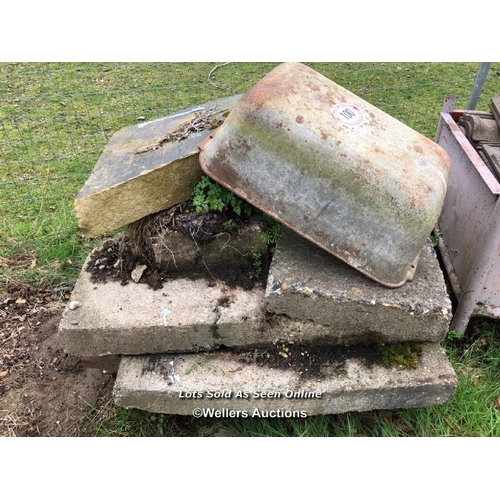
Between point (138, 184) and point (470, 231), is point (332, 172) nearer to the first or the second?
point (138, 184)

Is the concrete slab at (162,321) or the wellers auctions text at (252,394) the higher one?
the concrete slab at (162,321)

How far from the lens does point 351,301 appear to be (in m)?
2.32

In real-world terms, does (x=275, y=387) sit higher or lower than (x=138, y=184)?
lower

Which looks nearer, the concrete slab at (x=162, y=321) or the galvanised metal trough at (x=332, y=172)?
the galvanised metal trough at (x=332, y=172)

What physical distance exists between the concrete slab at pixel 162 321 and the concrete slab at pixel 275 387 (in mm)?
128

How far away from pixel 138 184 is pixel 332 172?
1056 mm

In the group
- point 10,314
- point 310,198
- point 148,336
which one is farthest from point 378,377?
point 10,314

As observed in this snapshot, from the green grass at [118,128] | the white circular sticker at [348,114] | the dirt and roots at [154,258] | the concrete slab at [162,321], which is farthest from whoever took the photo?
the green grass at [118,128]

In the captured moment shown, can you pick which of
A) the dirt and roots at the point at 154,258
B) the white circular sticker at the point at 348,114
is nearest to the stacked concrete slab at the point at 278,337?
the dirt and roots at the point at 154,258

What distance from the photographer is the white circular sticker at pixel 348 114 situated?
225cm

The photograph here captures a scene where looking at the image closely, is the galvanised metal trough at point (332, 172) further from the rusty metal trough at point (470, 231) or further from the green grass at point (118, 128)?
the green grass at point (118, 128)

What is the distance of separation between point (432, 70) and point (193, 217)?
5.61 meters

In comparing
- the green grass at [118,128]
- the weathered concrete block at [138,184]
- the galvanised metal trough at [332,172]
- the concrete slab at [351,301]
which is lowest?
the green grass at [118,128]

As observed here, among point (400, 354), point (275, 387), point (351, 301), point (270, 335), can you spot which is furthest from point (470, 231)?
point (275, 387)
